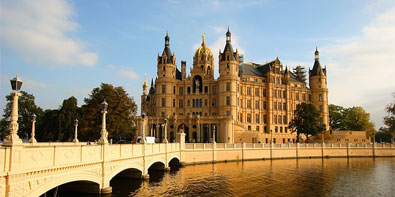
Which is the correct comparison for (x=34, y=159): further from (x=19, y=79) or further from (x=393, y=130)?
(x=393, y=130)

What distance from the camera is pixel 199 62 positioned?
8750 cm

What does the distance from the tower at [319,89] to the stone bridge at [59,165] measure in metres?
74.9

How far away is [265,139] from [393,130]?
27688 mm

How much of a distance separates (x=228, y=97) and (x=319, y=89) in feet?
105

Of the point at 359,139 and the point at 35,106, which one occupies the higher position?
the point at 35,106

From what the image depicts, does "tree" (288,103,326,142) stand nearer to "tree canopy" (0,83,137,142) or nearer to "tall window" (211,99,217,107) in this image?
"tall window" (211,99,217,107)

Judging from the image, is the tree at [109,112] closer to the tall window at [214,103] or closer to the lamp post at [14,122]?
the tall window at [214,103]

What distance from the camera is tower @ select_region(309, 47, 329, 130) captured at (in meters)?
90.2

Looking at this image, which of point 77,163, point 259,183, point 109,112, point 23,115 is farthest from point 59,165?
point 23,115

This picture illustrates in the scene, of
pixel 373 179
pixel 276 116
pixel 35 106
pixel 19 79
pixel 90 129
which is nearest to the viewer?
pixel 19 79

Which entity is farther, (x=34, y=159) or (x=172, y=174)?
(x=172, y=174)

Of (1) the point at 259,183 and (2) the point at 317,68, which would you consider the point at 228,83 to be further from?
(1) the point at 259,183

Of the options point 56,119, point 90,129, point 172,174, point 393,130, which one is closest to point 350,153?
point 393,130

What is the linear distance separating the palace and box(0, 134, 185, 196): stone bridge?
145ft
